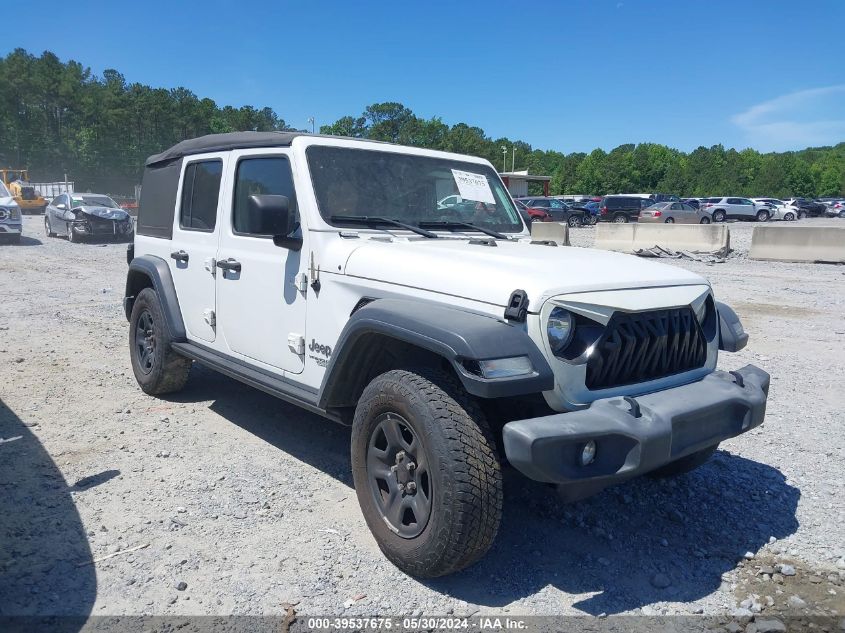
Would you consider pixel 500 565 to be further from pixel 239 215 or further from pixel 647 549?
pixel 239 215

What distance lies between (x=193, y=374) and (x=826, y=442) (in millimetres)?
5212

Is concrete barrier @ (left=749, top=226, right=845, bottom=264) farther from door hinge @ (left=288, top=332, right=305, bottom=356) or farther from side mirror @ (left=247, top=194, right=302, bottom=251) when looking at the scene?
side mirror @ (left=247, top=194, right=302, bottom=251)

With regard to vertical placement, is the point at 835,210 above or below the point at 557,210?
above

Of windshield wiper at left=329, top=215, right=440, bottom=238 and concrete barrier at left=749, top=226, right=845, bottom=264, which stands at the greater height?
concrete barrier at left=749, top=226, right=845, bottom=264

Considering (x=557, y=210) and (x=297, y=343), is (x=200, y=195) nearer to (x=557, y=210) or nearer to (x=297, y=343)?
(x=297, y=343)

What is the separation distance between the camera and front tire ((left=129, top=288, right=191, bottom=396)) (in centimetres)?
528

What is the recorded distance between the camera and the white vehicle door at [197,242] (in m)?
4.75

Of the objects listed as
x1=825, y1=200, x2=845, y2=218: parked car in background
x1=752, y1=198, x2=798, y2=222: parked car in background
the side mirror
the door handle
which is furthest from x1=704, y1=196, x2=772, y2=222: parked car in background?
the side mirror

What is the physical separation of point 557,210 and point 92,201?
22317 mm

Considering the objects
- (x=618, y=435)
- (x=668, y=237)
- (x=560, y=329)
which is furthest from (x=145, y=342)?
(x=668, y=237)

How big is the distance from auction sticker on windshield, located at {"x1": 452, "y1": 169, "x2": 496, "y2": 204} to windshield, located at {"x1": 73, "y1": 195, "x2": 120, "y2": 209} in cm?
1871

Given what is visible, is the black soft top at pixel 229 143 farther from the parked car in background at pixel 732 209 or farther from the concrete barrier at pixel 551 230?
the parked car in background at pixel 732 209

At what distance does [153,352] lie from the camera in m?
5.48

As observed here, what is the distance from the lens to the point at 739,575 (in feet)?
10.7
